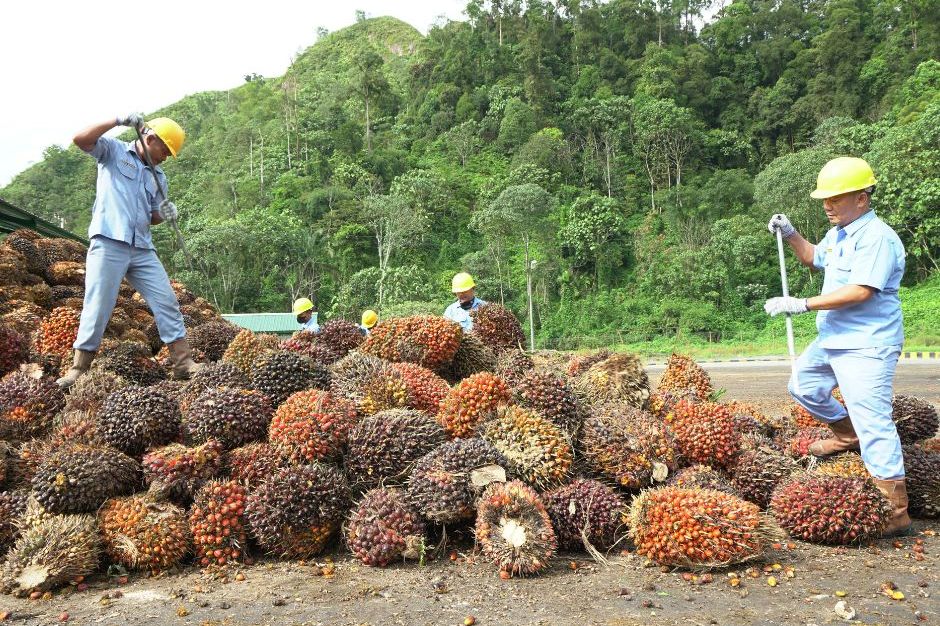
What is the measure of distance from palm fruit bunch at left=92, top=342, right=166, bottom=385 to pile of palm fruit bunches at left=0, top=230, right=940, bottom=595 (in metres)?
0.02

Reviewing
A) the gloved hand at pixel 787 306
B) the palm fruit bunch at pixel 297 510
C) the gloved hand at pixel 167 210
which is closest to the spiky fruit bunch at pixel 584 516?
the palm fruit bunch at pixel 297 510

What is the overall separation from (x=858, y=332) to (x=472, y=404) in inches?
101

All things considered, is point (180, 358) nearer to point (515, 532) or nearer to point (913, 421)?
point (515, 532)

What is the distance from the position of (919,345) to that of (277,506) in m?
29.3

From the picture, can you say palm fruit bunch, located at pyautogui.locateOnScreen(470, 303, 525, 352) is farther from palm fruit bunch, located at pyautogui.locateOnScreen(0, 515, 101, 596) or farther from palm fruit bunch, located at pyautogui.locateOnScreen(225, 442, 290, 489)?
palm fruit bunch, located at pyautogui.locateOnScreen(0, 515, 101, 596)

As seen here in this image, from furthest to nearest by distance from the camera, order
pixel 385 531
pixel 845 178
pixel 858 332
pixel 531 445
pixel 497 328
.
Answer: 1. pixel 497 328
2. pixel 845 178
3. pixel 858 332
4. pixel 531 445
5. pixel 385 531

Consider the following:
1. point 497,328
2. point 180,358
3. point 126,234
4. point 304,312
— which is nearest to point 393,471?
point 497,328

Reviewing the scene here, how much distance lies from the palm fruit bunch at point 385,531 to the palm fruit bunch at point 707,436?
198 centimetres

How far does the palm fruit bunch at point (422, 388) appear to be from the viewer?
462 cm

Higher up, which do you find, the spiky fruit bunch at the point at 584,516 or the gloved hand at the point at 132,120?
the gloved hand at the point at 132,120

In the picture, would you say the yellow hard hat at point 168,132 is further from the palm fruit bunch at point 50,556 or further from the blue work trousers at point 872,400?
the blue work trousers at point 872,400

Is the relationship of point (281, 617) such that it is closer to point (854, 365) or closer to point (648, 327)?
point (854, 365)

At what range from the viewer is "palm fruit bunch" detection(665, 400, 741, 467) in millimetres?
4496

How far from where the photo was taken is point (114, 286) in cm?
521
